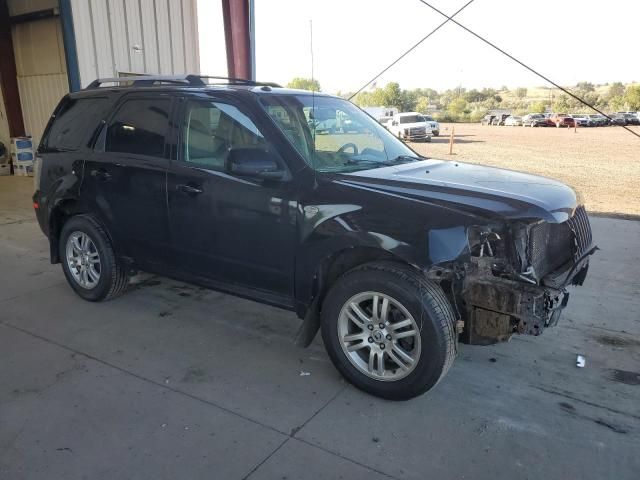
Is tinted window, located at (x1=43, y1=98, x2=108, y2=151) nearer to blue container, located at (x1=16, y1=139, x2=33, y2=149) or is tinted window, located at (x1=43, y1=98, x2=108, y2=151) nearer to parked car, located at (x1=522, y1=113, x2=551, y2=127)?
blue container, located at (x1=16, y1=139, x2=33, y2=149)

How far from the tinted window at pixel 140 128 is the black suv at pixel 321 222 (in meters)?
0.01

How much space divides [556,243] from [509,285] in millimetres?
658

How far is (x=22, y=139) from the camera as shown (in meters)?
14.0

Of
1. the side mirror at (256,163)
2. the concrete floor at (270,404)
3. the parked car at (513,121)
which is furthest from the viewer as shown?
the parked car at (513,121)

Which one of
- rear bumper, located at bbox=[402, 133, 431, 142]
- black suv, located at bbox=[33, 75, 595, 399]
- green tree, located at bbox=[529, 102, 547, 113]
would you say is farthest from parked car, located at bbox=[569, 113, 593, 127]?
black suv, located at bbox=[33, 75, 595, 399]

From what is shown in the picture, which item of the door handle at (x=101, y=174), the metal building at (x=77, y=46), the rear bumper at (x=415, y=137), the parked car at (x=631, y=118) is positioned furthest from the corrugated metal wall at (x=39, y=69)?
the parked car at (x=631, y=118)

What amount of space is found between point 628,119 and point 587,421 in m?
50.1

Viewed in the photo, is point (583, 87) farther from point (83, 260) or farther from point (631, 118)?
point (631, 118)

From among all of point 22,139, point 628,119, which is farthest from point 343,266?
point 628,119

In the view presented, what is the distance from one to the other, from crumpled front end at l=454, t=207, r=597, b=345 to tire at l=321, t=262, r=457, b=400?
179mm

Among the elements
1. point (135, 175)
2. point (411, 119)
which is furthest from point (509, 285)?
point (411, 119)

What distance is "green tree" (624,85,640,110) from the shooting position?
46.7 meters

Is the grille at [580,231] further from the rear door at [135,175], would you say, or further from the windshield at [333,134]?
the rear door at [135,175]

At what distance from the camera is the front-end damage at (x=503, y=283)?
2848mm
